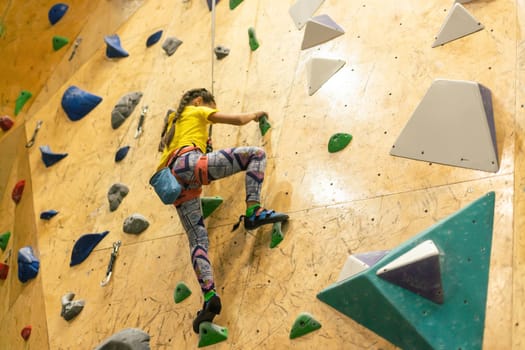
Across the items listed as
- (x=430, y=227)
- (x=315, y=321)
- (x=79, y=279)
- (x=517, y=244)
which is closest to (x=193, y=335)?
(x=315, y=321)

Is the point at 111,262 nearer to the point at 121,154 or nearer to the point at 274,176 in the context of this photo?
the point at 121,154

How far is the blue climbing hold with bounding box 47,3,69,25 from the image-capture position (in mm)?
5320

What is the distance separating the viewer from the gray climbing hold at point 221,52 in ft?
13.7

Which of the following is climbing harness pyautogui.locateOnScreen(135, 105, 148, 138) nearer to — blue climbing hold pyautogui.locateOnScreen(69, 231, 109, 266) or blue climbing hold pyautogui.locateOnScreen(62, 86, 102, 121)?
blue climbing hold pyautogui.locateOnScreen(62, 86, 102, 121)

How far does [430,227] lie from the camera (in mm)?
2701

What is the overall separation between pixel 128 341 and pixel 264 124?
1.27m

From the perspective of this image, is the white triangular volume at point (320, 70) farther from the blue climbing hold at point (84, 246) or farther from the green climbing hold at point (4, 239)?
the green climbing hold at point (4, 239)

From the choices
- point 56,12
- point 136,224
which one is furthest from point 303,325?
point 56,12

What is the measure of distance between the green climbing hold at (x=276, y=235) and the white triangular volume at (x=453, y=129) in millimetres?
617

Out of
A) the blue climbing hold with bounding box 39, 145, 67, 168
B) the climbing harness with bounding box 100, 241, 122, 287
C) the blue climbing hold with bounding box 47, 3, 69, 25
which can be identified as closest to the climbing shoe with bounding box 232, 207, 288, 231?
the climbing harness with bounding box 100, 241, 122, 287

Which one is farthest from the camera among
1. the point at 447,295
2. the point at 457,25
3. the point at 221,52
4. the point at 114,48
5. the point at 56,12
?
the point at 56,12

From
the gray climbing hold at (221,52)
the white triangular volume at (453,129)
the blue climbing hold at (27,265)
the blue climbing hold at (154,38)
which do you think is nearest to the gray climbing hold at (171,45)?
the blue climbing hold at (154,38)

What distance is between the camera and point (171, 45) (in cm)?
453

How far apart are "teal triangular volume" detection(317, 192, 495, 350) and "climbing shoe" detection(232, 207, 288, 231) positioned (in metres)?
0.54
